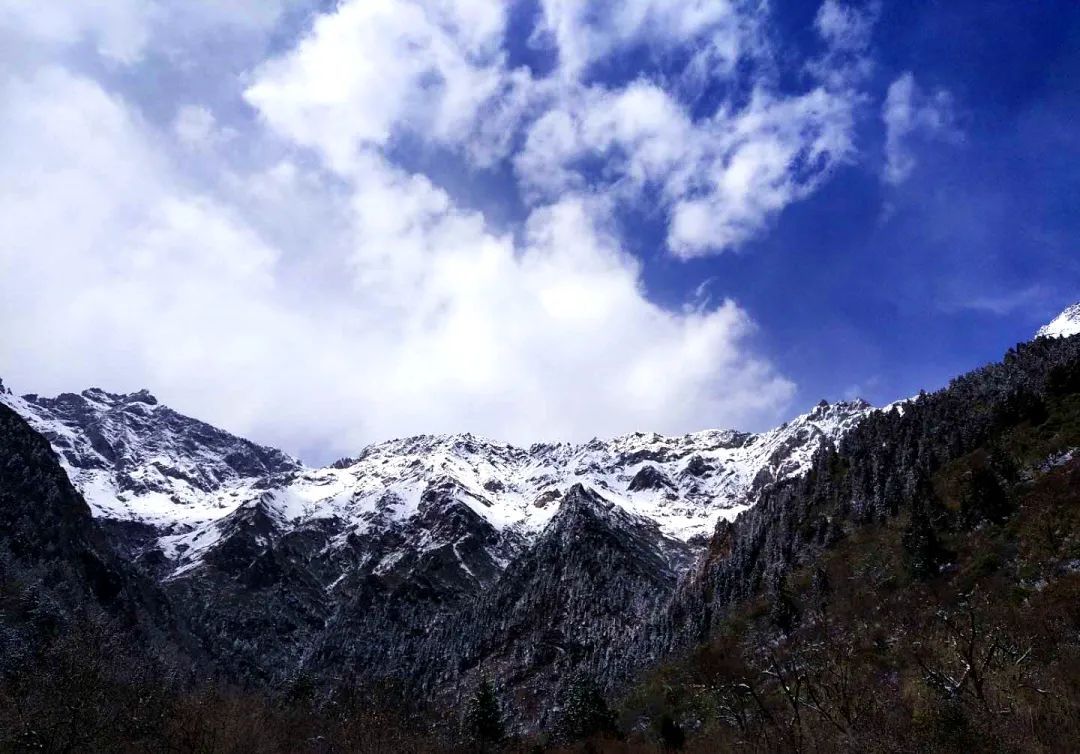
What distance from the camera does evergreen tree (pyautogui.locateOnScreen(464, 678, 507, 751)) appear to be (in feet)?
300

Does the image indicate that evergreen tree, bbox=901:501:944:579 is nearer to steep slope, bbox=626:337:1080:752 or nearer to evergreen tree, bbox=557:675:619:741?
steep slope, bbox=626:337:1080:752

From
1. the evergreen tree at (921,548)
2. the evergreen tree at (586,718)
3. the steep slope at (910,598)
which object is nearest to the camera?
the steep slope at (910,598)

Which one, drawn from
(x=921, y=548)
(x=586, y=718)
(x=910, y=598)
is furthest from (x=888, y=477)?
(x=586, y=718)

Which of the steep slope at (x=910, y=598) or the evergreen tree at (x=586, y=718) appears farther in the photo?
the evergreen tree at (x=586, y=718)

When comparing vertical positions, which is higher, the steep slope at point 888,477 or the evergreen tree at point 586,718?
the steep slope at point 888,477

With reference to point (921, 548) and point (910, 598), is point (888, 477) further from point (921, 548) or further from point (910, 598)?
point (910, 598)

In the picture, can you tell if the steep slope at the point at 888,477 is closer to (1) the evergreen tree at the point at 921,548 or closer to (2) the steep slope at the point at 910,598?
(1) the evergreen tree at the point at 921,548

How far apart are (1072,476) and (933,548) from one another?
59.5ft

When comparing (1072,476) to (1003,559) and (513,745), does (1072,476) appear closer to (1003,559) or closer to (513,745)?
(1003,559)

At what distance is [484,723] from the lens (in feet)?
303

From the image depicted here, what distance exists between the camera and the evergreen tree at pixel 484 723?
3605 inches

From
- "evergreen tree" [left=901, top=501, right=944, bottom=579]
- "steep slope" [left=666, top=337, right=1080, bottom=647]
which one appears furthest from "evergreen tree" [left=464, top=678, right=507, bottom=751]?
"evergreen tree" [left=901, top=501, right=944, bottom=579]

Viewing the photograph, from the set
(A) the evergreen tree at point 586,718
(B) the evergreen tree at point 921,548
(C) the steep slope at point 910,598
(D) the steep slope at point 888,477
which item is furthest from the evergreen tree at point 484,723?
(B) the evergreen tree at point 921,548

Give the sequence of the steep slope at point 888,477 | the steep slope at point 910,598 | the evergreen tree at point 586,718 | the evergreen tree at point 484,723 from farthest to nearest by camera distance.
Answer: the steep slope at point 888,477 → the evergreen tree at point 484,723 → the evergreen tree at point 586,718 → the steep slope at point 910,598
